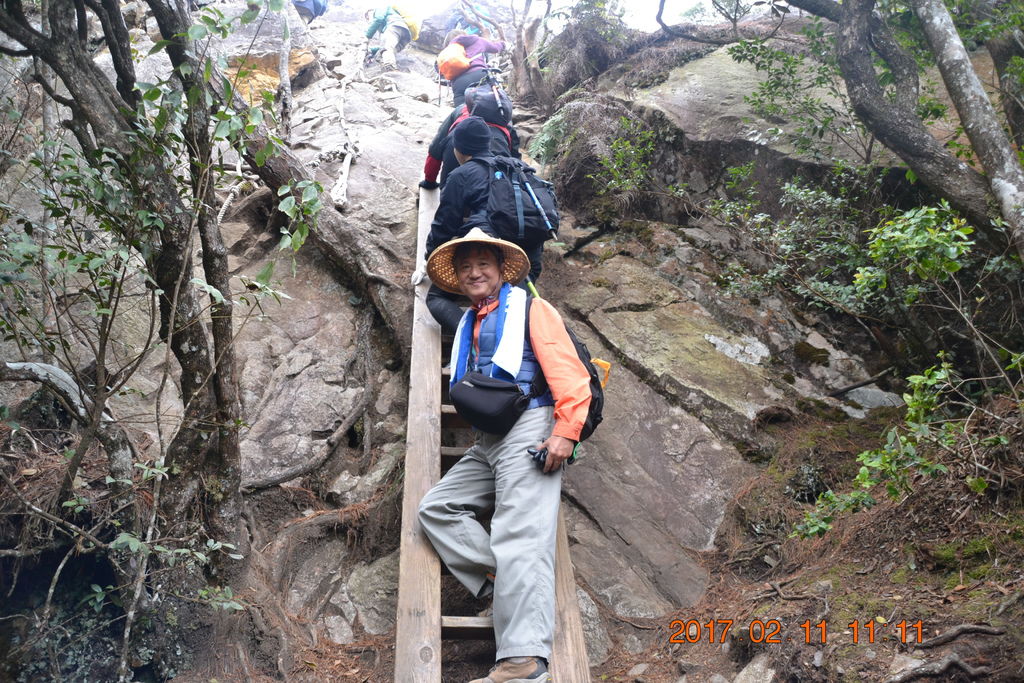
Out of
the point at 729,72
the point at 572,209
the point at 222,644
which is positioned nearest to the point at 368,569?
the point at 222,644

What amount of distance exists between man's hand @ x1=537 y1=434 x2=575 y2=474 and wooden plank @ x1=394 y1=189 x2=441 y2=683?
0.90 metres

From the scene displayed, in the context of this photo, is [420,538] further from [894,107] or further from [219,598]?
Result: [894,107]

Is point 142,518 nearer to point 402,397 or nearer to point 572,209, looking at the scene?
point 402,397

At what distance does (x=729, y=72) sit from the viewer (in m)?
10.1

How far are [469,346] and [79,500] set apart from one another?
2.24 metres

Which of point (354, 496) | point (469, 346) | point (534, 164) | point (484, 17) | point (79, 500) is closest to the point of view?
point (79, 500)

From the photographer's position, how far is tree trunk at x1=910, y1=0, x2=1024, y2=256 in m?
5.22

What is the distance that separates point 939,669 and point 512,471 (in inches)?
86.6

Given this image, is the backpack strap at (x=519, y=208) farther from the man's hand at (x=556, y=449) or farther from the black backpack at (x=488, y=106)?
the man's hand at (x=556, y=449)

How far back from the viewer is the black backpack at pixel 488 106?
6727 millimetres

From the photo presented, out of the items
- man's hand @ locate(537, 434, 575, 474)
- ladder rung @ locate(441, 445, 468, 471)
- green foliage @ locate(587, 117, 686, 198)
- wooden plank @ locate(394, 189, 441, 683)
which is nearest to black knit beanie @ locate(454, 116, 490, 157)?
wooden plank @ locate(394, 189, 441, 683)

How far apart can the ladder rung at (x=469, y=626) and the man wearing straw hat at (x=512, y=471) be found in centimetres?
16

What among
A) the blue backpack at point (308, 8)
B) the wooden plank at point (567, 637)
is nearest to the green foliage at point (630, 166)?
the wooden plank at point (567, 637)

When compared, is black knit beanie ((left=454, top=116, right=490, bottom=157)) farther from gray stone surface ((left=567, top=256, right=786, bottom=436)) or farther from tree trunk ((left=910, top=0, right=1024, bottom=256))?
tree trunk ((left=910, top=0, right=1024, bottom=256))
